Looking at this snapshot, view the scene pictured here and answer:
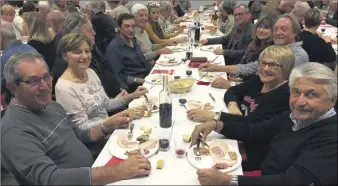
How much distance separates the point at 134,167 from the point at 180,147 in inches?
14.6

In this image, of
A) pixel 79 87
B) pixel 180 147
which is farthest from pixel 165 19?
pixel 180 147

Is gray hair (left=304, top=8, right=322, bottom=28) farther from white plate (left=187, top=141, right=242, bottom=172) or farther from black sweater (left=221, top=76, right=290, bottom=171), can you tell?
white plate (left=187, top=141, right=242, bottom=172)

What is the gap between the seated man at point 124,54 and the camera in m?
3.51

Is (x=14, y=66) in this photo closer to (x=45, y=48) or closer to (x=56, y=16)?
(x=45, y=48)

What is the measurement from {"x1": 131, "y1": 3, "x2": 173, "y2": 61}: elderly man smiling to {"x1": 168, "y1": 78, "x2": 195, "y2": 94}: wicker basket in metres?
1.37

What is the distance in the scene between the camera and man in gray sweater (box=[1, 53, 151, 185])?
1458mm

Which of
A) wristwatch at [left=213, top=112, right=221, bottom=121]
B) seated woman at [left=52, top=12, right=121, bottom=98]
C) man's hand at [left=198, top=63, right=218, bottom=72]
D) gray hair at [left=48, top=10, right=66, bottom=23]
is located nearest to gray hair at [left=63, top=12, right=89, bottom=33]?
seated woman at [left=52, top=12, right=121, bottom=98]

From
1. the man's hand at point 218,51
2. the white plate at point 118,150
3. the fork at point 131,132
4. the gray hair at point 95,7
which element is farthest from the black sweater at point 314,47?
the gray hair at point 95,7

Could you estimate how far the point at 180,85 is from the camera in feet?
8.68

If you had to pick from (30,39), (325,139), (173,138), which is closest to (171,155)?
(173,138)

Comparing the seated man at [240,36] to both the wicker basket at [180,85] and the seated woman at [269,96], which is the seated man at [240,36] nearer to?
the wicker basket at [180,85]

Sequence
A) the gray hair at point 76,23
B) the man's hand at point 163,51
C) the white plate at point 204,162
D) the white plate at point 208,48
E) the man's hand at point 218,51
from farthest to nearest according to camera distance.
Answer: the white plate at point 208,48
the man's hand at point 163,51
the man's hand at point 218,51
the gray hair at point 76,23
the white plate at point 204,162

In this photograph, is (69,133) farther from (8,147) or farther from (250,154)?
(250,154)

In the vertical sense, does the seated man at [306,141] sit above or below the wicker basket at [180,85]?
above
